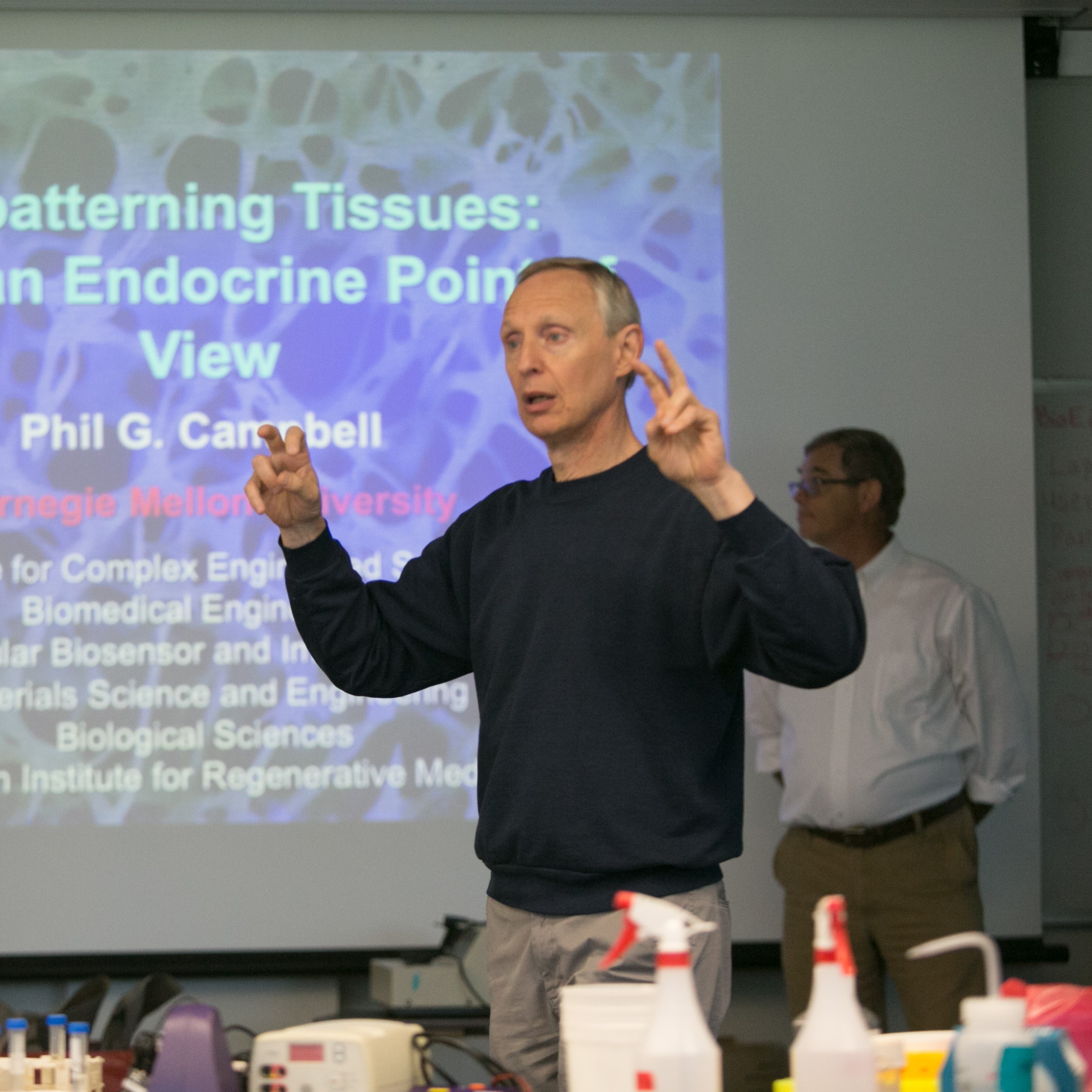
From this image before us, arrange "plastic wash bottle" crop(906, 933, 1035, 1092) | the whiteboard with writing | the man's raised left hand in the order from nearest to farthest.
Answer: "plastic wash bottle" crop(906, 933, 1035, 1092) < the man's raised left hand < the whiteboard with writing

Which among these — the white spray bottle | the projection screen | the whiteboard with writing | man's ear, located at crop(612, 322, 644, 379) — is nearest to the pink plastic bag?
the white spray bottle

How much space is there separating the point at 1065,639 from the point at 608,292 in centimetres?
252

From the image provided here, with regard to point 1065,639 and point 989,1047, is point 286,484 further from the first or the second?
point 1065,639

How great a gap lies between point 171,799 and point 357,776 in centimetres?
49

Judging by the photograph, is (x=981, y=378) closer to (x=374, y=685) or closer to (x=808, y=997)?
(x=808, y=997)

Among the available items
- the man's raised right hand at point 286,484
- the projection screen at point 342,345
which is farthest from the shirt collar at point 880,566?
the man's raised right hand at point 286,484

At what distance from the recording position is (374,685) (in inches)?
85.7

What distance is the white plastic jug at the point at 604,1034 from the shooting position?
141 cm

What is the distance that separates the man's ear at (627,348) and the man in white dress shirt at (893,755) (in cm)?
159

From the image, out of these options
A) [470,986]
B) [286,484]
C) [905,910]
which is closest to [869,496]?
[905,910]

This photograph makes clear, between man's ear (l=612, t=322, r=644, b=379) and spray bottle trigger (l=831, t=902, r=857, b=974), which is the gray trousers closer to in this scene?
spray bottle trigger (l=831, t=902, r=857, b=974)

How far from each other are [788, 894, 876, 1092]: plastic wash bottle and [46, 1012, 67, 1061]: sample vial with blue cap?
39.0 inches

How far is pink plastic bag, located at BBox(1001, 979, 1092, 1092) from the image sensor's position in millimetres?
1513

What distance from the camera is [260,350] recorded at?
384 cm
